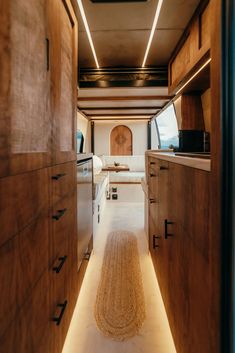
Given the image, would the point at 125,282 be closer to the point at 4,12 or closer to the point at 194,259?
the point at 194,259

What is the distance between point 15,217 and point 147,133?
305 inches

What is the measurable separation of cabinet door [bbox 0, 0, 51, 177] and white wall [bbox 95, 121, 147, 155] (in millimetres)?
7207

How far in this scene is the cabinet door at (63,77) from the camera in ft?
4.17

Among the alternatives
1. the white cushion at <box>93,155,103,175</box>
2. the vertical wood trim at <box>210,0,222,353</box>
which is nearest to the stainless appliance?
the vertical wood trim at <box>210,0,222,353</box>

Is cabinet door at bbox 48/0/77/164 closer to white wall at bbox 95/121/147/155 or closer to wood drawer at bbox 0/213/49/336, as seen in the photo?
wood drawer at bbox 0/213/49/336

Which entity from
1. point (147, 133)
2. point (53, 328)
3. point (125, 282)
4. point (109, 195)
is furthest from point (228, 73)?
point (147, 133)

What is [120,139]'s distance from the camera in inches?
332

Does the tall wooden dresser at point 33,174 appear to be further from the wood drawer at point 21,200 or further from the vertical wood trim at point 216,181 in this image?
the vertical wood trim at point 216,181

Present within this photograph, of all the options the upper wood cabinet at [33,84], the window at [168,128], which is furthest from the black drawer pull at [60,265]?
the window at [168,128]

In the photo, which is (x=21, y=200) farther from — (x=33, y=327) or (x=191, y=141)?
(x=191, y=141)

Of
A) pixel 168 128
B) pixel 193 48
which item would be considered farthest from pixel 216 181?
pixel 168 128

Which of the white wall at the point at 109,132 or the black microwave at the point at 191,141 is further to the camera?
the white wall at the point at 109,132

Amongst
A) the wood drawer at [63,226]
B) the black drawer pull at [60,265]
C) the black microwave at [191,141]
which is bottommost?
the black drawer pull at [60,265]

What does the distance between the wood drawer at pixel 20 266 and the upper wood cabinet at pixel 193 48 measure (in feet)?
5.52
